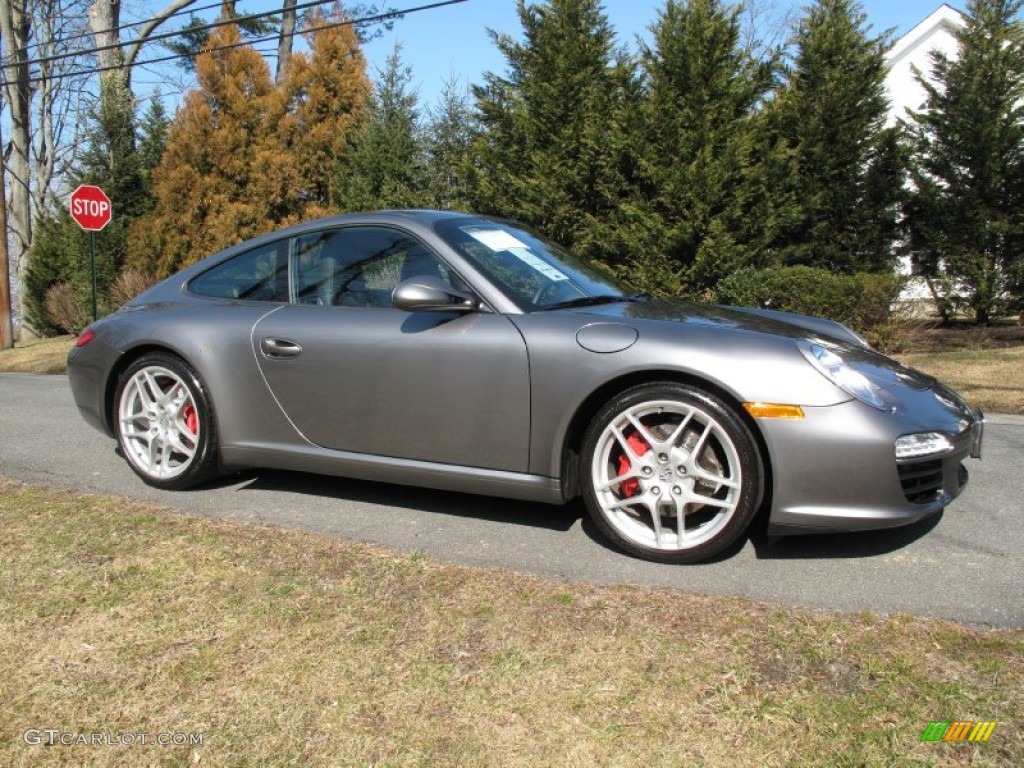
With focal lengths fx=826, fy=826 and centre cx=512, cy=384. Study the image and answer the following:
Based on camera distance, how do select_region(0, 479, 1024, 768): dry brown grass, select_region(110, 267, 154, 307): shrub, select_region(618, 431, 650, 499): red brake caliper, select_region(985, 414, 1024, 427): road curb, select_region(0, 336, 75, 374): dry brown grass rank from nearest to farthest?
select_region(0, 479, 1024, 768): dry brown grass → select_region(618, 431, 650, 499): red brake caliper → select_region(985, 414, 1024, 427): road curb → select_region(0, 336, 75, 374): dry brown grass → select_region(110, 267, 154, 307): shrub

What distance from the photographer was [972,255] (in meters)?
10.6

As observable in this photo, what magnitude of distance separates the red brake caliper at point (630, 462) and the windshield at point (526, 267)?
68 centimetres

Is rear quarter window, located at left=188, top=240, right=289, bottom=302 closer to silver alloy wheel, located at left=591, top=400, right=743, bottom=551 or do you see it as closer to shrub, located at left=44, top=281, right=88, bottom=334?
silver alloy wheel, located at left=591, top=400, right=743, bottom=551

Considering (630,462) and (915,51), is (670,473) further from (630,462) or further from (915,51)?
(915,51)

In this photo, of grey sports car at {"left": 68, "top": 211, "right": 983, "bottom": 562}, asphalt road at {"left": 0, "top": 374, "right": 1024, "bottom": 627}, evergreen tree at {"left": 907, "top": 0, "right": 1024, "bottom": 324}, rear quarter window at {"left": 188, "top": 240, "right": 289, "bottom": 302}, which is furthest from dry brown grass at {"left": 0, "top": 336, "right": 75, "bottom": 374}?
evergreen tree at {"left": 907, "top": 0, "right": 1024, "bottom": 324}

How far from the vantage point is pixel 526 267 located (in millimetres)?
3812

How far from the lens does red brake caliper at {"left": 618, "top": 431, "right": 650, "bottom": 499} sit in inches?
125

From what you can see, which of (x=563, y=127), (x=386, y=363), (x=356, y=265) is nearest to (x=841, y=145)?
(x=563, y=127)

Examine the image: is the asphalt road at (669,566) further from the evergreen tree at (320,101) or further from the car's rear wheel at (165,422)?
the evergreen tree at (320,101)

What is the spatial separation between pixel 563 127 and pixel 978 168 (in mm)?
5336

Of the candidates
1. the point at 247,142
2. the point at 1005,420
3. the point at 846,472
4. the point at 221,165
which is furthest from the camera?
the point at 247,142

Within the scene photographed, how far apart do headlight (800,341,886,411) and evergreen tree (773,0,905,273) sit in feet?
26.2

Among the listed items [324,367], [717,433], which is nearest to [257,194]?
[324,367]

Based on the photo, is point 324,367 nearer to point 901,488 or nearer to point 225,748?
point 225,748
